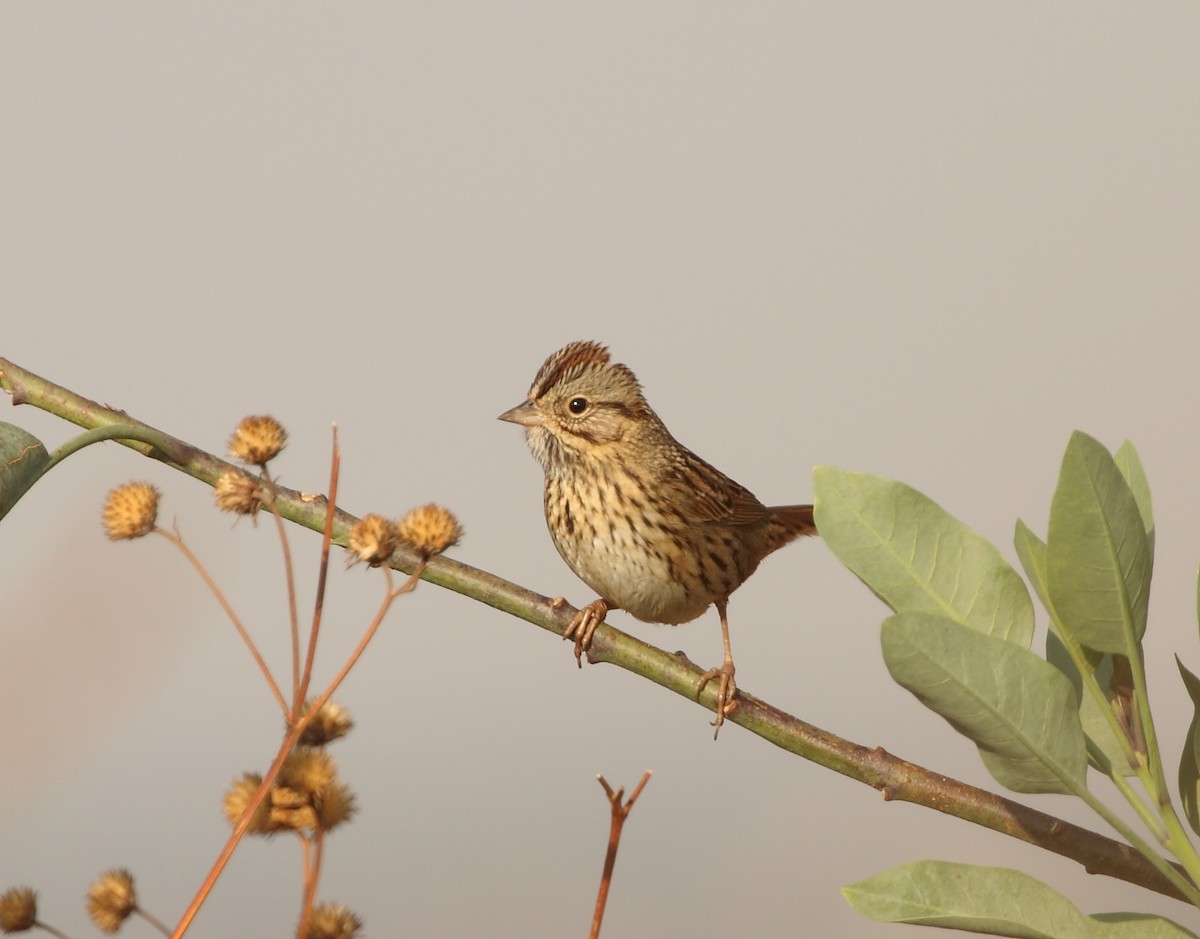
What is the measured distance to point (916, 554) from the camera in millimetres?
1097

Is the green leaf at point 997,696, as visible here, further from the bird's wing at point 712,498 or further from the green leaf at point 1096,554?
the bird's wing at point 712,498

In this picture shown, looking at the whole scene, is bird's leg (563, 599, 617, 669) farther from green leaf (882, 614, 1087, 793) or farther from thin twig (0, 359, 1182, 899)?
green leaf (882, 614, 1087, 793)

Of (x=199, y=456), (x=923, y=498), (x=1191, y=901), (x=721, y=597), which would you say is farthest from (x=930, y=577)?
(x=721, y=597)

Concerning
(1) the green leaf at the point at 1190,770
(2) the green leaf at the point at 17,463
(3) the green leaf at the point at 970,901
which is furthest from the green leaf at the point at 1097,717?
(2) the green leaf at the point at 17,463

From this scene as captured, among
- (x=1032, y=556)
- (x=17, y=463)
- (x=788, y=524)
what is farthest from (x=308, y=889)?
(x=788, y=524)

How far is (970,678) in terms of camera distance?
3.22 feet

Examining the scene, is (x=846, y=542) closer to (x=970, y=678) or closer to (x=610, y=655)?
(x=970, y=678)

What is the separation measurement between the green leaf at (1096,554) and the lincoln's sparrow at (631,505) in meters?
1.70

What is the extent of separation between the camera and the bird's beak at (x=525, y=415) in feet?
9.78

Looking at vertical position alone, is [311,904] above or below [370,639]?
below

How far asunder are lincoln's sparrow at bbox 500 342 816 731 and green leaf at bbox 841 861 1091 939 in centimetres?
175

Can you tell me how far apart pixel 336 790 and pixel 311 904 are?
0.29 ft

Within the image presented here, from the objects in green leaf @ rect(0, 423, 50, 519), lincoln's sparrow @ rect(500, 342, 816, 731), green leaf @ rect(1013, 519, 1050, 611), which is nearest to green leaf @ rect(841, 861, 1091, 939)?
green leaf @ rect(1013, 519, 1050, 611)

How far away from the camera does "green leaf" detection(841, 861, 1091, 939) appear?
1.01 m
